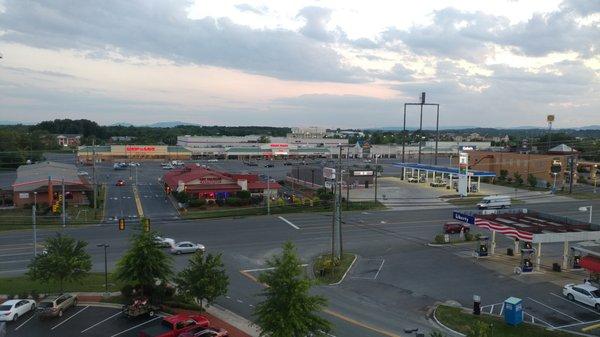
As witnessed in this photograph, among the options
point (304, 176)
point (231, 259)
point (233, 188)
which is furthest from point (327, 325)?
point (304, 176)

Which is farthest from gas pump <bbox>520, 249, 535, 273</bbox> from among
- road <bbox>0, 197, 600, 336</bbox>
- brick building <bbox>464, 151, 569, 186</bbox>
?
brick building <bbox>464, 151, 569, 186</bbox>

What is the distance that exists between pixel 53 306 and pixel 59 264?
2326mm

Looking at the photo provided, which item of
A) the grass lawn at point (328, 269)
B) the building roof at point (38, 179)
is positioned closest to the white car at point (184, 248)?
the grass lawn at point (328, 269)

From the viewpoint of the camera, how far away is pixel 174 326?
19.6 m

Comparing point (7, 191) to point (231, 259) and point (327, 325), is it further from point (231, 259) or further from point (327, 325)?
point (327, 325)

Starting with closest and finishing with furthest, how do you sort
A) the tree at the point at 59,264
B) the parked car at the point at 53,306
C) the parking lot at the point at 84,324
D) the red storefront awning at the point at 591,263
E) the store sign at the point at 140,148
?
1. the parking lot at the point at 84,324
2. the parked car at the point at 53,306
3. the tree at the point at 59,264
4. the red storefront awning at the point at 591,263
5. the store sign at the point at 140,148

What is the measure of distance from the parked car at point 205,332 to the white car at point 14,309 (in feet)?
28.6

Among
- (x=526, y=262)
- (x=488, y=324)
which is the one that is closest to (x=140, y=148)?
(x=526, y=262)

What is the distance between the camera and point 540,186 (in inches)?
3194

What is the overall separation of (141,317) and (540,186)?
75.6 metres

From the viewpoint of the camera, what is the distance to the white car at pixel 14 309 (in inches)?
852

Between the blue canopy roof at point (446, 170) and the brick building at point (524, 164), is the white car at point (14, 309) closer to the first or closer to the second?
the blue canopy roof at point (446, 170)

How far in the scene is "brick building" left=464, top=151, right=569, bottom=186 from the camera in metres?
85.8

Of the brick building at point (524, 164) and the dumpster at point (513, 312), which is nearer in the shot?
the dumpster at point (513, 312)
